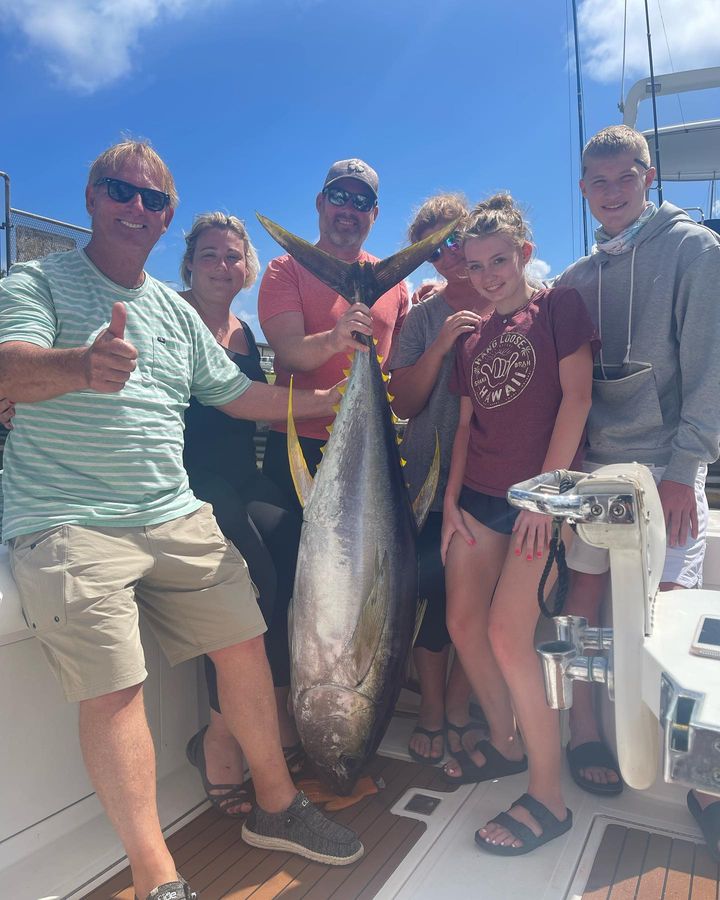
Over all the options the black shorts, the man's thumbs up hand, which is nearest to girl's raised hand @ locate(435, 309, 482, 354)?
the black shorts

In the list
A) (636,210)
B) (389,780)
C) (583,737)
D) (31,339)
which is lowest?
(389,780)

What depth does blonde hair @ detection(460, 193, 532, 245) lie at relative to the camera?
6.66 feet

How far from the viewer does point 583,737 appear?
7.30 feet

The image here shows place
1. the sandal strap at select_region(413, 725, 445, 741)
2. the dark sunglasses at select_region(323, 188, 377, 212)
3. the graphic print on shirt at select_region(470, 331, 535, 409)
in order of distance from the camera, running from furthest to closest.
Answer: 1. the dark sunglasses at select_region(323, 188, 377, 212)
2. the sandal strap at select_region(413, 725, 445, 741)
3. the graphic print on shirt at select_region(470, 331, 535, 409)

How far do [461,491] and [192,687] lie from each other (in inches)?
46.0

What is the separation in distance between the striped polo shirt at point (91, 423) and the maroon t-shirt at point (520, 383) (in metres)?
0.90

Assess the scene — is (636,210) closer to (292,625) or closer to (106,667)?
(292,625)

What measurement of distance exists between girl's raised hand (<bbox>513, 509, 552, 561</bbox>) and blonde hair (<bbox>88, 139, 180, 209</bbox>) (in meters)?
1.40

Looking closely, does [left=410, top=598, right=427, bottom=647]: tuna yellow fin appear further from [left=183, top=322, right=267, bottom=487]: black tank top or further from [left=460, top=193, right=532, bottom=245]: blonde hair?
[left=460, top=193, right=532, bottom=245]: blonde hair

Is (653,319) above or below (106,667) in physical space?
above

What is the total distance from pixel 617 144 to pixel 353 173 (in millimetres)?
986

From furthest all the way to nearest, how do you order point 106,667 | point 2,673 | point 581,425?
1. point 581,425
2. point 2,673
3. point 106,667

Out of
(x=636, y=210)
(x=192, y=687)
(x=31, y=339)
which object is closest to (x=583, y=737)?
(x=192, y=687)

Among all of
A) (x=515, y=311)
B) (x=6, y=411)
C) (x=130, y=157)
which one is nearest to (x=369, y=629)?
(x=515, y=311)
